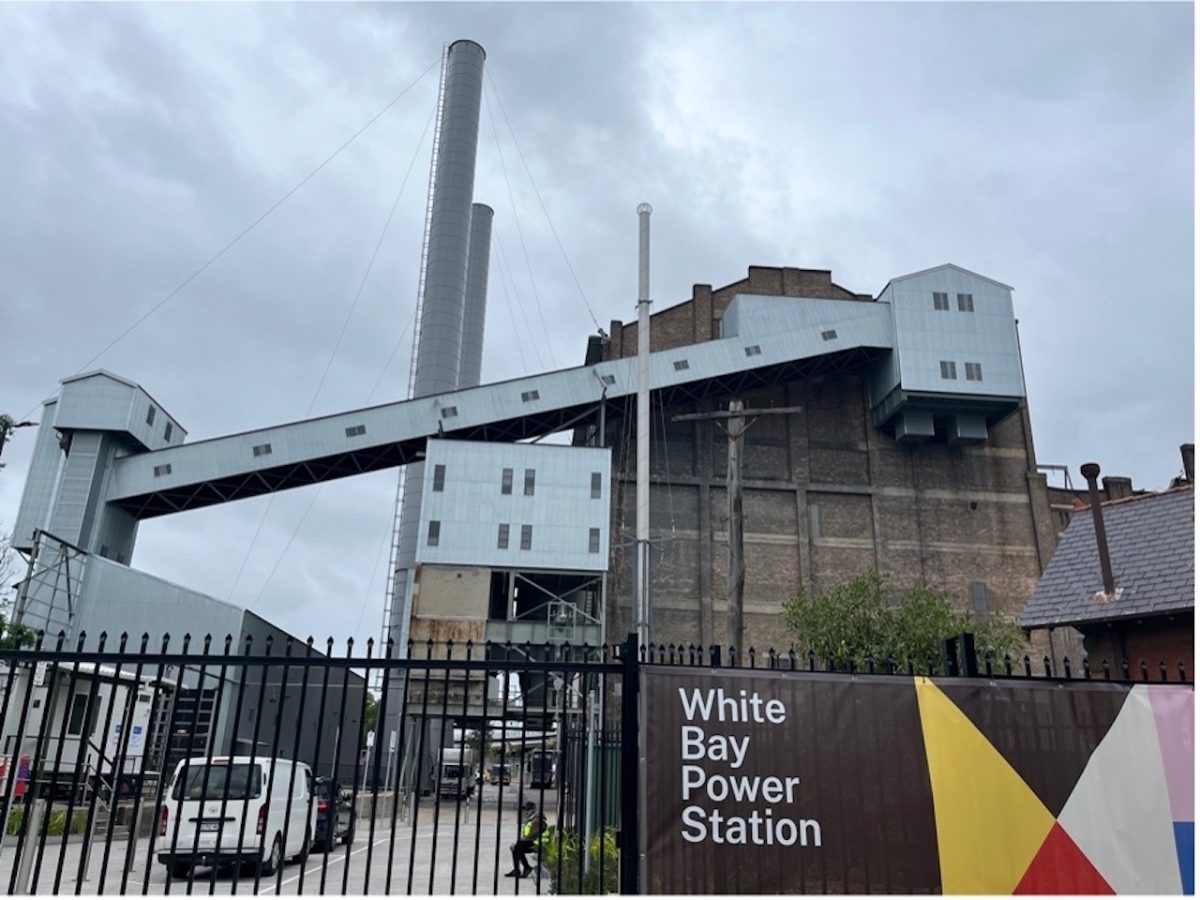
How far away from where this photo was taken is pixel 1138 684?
246 inches

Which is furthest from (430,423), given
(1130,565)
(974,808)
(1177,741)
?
(1177,741)

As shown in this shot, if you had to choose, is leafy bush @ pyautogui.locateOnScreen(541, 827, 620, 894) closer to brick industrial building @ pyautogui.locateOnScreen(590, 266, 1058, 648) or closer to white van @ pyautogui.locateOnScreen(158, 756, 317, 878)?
white van @ pyautogui.locateOnScreen(158, 756, 317, 878)

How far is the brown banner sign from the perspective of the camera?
221 inches

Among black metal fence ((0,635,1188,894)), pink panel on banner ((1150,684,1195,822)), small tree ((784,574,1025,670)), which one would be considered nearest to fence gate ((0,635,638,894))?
black metal fence ((0,635,1188,894))

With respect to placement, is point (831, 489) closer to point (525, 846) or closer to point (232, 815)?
point (525, 846)

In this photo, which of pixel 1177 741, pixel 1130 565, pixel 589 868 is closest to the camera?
pixel 1177 741

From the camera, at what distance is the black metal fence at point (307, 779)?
5.37 metres

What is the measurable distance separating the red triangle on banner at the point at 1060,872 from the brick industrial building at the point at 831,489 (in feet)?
110

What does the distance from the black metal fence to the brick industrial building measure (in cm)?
1011

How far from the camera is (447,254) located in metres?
51.2

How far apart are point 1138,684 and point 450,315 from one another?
47346 millimetres

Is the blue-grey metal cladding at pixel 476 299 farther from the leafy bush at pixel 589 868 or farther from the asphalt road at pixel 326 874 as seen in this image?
the leafy bush at pixel 589 868

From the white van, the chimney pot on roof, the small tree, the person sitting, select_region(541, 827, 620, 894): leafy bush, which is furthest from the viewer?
the small tree

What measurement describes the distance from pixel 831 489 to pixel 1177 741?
37.4 meters
